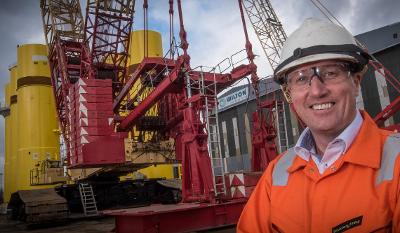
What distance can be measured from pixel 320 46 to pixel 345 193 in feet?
2.89

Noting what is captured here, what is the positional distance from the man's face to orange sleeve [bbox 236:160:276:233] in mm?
539

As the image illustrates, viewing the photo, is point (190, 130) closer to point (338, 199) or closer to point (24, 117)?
point (338, 199)

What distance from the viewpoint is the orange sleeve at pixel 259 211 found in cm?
249

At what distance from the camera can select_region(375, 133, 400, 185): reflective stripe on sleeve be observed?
193 cm

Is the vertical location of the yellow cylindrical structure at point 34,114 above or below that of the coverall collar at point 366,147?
above

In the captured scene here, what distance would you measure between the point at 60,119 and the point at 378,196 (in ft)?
73.5

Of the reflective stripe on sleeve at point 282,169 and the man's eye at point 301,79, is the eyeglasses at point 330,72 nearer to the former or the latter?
the man's eye at point 301,79

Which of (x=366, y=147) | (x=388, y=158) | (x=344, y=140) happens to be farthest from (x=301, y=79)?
(x=388, y=158)

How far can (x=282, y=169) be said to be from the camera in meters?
2.54

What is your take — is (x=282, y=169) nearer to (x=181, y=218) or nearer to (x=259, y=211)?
(x=259, y=211)

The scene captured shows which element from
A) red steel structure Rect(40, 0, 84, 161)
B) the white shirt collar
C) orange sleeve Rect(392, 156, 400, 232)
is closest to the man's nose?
the white shirt collar

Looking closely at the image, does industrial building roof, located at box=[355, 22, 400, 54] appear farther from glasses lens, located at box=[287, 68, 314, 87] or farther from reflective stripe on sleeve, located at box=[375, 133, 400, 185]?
reflective stripe on sleeve, located at box=[375, 133, 400, 185]

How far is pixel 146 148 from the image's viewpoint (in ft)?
50.8

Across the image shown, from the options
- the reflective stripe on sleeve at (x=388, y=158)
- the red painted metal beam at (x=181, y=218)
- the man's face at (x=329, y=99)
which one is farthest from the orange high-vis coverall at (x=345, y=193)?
the red painted metal beam at (x=181, y=218)
